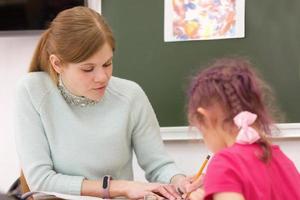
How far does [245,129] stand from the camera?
102cm

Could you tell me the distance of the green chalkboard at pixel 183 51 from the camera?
6.99 ft

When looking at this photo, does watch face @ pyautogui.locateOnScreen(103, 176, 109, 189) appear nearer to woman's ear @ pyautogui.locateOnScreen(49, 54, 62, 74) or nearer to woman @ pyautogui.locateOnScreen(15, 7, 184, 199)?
woman @ pyautogui.locateOnScreen(15, 7, 184, 199)

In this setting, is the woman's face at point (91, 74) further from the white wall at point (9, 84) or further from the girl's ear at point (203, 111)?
the white wall at point (9, 84)

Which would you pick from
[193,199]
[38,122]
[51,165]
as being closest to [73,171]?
[51,165]

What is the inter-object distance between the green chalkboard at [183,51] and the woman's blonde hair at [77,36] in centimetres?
57

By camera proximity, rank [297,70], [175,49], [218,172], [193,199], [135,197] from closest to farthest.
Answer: [218,172], [193,199], [135,197], [297,70], [175,49]

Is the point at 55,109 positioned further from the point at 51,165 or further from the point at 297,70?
the point at 297,70

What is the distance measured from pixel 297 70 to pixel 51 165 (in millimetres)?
1073

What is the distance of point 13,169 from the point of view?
2.62 metres

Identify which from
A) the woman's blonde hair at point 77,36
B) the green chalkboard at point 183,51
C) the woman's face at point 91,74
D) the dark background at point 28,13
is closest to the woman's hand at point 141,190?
the woman's face at point 91,74

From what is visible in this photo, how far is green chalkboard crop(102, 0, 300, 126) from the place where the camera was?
213 centimetres

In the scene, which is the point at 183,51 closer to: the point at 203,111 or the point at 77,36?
the point at 77,36

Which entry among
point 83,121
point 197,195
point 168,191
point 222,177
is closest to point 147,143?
point 83,121

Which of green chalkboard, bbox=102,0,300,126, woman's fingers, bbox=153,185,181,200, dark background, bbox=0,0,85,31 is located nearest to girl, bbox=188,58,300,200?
woman's fingers, bbox=153,185,181,200
